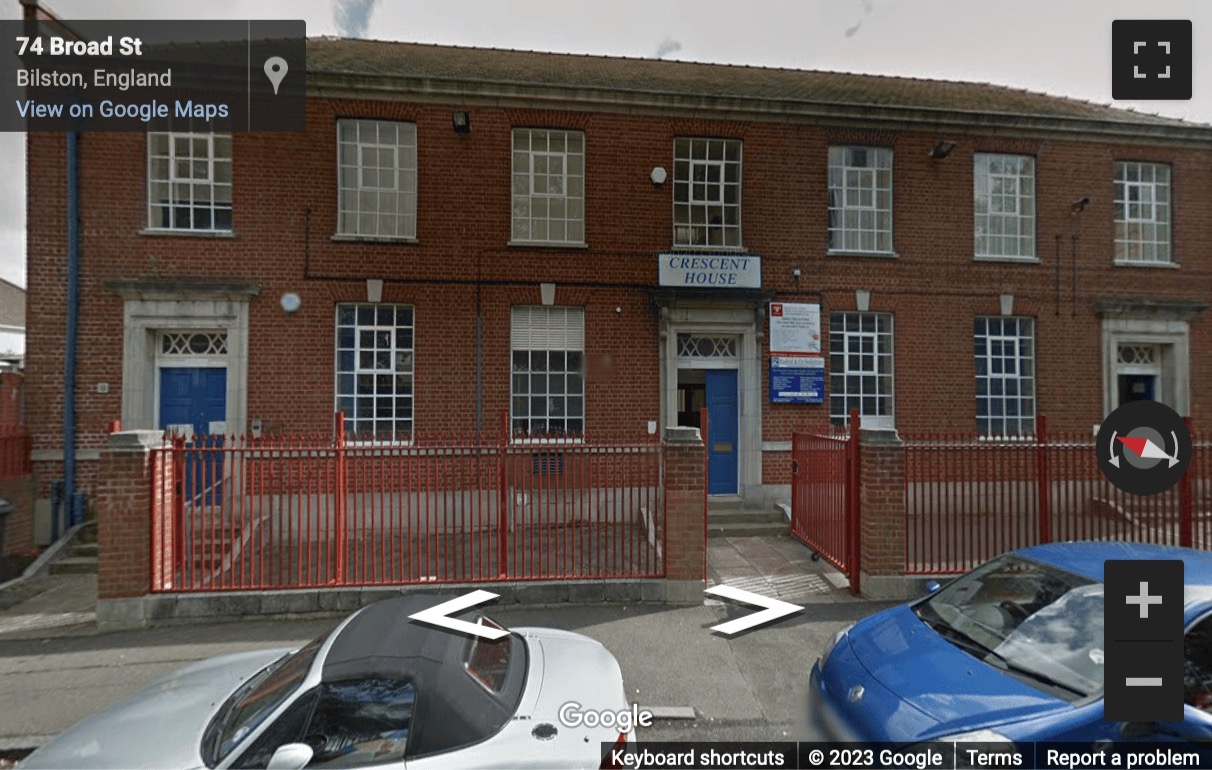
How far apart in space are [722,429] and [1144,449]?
5.87 meters

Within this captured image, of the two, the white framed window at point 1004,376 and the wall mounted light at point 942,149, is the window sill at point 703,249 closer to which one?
the wall mounted light at point 942,149

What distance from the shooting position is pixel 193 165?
30.0 feet

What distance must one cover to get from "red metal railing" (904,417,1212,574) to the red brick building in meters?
3.36

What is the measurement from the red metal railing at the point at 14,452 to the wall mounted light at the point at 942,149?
653 inches

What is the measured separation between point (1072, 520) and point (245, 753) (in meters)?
9.29

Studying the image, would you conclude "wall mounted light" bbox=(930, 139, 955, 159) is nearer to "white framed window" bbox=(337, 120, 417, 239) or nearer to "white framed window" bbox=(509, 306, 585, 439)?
"white framed window" bbox=(509, 306, 585, 439)

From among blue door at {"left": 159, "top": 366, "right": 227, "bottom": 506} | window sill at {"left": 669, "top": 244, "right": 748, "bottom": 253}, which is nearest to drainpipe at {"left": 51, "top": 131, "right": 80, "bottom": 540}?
blue door at {"left": 159, "top": 366, "right": 227, "bottom": 506}

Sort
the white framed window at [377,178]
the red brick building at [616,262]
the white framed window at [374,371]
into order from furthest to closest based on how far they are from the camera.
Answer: the white framed window at [377,178]
the white framed window at [374,371]
the red brick building at [616,262]

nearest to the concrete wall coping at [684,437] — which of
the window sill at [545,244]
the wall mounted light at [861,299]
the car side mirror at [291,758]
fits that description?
Answer: the car side mirror at [291,758]

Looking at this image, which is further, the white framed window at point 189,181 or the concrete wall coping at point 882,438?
the white framed window at point 189,181

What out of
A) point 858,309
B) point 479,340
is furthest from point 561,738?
point 858,309

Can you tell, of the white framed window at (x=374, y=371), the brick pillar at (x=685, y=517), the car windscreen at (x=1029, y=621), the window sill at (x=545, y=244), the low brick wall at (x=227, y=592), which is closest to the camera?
the car windscreen at (x=1029, y=621)

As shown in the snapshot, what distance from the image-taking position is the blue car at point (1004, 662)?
8.12 feet

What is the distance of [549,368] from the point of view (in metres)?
9.67
